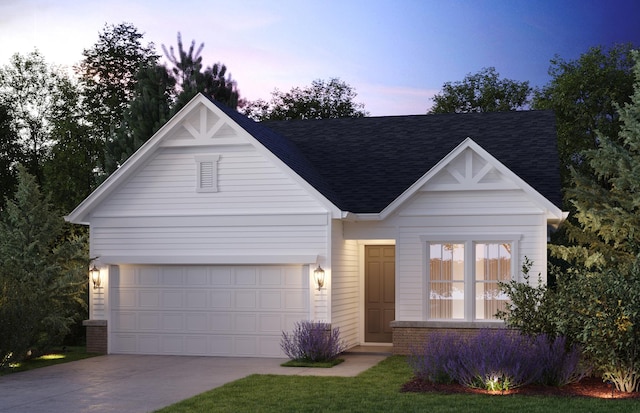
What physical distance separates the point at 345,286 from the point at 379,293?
1.76 m

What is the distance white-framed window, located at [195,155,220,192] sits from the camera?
64.6ft

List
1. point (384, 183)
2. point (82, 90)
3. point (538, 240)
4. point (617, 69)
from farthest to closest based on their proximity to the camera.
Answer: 1. point (82, 90)
2. point (617, 69)
3. point (384, 183)
4. point (538, 240)

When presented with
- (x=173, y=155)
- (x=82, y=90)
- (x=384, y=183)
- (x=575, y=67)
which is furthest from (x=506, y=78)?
(x=173, y=155)

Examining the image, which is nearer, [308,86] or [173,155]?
[173,155]

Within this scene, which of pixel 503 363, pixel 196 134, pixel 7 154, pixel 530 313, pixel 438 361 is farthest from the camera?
pixel 7 154

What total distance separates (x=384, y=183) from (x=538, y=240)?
14.2 feet

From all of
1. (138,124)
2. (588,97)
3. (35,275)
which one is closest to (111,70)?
(138,124)

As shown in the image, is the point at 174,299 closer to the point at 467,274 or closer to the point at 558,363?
the point at 467,274

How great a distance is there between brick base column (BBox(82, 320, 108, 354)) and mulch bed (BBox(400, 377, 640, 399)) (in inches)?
345

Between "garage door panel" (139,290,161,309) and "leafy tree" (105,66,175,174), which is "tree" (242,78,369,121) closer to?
"leafy tree" (105,66,175,174)

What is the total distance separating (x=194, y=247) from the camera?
64.7ft

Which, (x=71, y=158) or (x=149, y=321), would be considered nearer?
(x=149, y=321)

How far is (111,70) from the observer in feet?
146

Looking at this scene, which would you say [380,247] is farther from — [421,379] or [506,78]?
[506,78]
